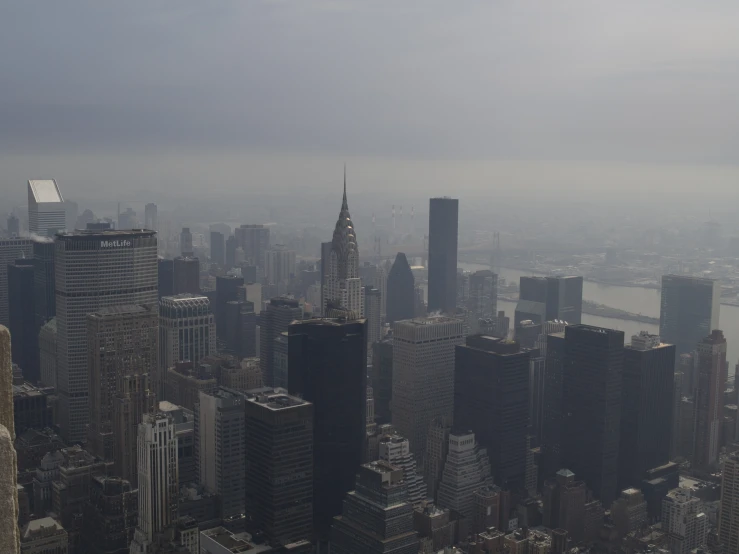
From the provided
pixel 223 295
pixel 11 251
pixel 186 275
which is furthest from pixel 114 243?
pixel 223 295

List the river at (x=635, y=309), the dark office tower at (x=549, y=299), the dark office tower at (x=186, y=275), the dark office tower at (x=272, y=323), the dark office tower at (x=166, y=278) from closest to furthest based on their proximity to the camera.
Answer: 1. the river at (x=635, y=309)
2. the dark office tower at (x=272, y=323)
3. the dark office tower at (x=549, y=299)
4. the dark office tower at (x=166, y=278)
5. the dark office tower at (x=186, y=275)

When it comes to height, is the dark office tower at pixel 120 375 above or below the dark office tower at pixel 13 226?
below

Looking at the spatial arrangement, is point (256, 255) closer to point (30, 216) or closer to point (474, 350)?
point (30, 216)

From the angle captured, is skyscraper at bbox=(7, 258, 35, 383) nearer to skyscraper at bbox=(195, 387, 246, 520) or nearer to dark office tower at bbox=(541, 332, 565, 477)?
skyscraper at bbox=(195, 387, 246, 520)

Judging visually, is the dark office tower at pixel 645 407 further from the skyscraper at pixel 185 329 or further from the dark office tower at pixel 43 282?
the dark office tower at pixel 43 282

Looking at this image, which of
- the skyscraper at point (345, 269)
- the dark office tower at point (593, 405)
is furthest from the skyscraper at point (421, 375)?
the skyscraper at point (345, 269)

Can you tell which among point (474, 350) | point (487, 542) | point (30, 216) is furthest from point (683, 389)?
point (30, 216)

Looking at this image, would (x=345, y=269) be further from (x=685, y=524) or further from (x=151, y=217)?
(x=685, y=524)
